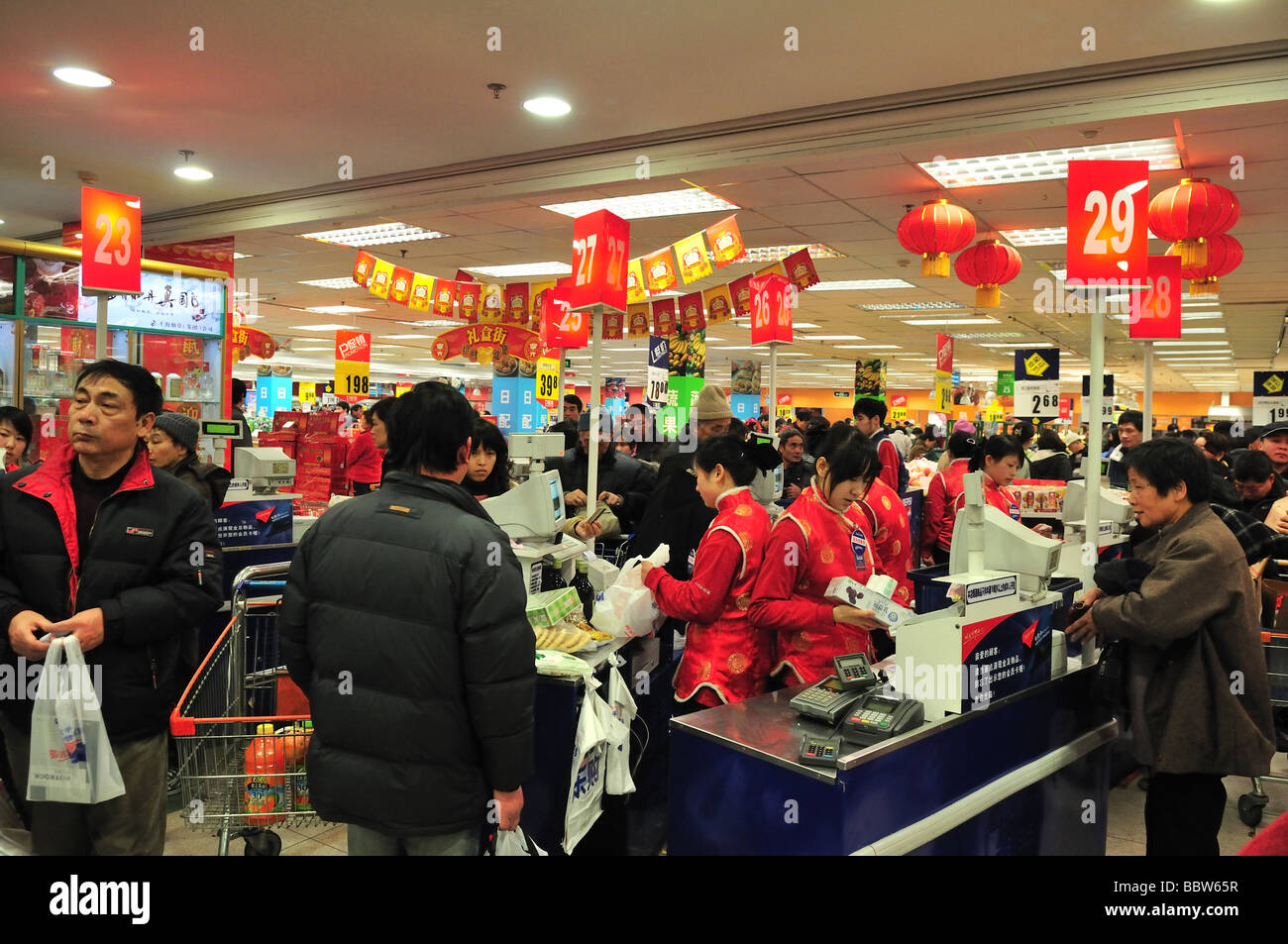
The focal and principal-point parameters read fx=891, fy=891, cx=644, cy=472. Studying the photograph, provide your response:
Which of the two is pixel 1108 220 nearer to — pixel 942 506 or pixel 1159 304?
pixel 1159 304

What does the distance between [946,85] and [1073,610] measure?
3.39 meters

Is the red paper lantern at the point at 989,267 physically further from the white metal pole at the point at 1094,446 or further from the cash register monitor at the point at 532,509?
the cash register monitor at the point at 532,509

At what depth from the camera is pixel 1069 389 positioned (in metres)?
35.6

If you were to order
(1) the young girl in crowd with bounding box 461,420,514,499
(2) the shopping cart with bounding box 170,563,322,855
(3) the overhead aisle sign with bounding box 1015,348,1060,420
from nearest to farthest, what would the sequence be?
(2) the shopping cart with bounding box 170,563,322,855 < (1) the young girl in crowd with bounding box 461,420,514,499 < (3) the overhead aisle sign with bounding box 1015,348,1060,420

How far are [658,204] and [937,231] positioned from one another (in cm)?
262

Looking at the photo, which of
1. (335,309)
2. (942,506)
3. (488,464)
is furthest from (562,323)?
(335,309)

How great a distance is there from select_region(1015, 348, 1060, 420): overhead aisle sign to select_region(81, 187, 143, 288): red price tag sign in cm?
906

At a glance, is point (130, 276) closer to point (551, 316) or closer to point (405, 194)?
point (405, 194)

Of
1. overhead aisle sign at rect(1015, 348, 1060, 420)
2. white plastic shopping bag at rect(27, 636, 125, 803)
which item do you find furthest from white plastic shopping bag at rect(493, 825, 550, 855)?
overhead aisle sign at rect(1015, 348, 1060, 420)

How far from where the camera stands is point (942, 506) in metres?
6.09

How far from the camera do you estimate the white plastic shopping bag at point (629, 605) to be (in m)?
3.29

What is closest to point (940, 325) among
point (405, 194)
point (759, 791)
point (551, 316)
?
point (551, 316)

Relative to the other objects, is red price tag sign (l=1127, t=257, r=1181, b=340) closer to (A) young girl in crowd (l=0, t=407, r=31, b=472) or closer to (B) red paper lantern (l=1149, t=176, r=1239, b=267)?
(B) red paper lantern (l=1149, t=176, r=1239, b=267)

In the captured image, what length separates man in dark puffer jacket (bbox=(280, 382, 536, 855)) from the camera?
6.51 feet
